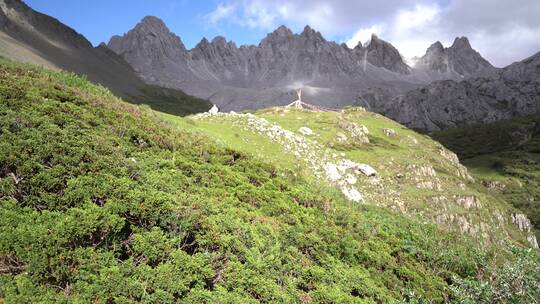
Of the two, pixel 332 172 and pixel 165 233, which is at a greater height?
pixel 332 172

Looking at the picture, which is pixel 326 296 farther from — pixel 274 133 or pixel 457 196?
pixel 457 196

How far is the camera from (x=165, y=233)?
11.1m

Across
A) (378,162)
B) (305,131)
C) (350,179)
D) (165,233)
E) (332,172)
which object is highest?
(305,131)

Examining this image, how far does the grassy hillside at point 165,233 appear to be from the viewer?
9164mm

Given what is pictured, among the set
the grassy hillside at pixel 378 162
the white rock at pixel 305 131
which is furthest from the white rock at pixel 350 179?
the white rock at pixel 305 131

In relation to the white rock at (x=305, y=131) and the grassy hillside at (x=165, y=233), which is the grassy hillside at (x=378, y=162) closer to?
the white rock at (x=305, y=131)

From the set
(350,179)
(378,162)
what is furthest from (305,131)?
(350,179)

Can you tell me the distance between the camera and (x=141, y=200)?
454 inches

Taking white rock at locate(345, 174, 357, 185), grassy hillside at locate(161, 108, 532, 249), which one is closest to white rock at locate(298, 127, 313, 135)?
grassy hillside at locate(161, 108, 532, 249)

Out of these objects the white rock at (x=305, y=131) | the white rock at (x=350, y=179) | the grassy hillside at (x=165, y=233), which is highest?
the white rock at (x=305, y=131)

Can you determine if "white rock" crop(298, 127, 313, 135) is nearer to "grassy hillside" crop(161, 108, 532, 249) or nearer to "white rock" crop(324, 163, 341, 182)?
"grassy hillside" crop(161, 108, 532, 249)

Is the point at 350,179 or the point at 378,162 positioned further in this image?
the point at 378,162

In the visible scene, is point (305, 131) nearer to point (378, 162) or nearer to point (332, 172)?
point (378, 162)

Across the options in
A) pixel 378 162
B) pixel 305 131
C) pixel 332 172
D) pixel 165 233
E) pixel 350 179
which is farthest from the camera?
pixel 378 162
